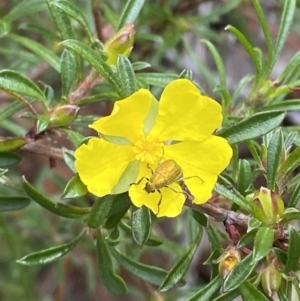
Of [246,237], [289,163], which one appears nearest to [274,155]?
[289,163]

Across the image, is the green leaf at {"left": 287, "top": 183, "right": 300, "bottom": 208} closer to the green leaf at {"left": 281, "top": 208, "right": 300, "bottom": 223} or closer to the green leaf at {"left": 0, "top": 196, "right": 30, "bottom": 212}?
the green leaf at {"left": 281, "top": 208, "right": 300, "bottom": 223}

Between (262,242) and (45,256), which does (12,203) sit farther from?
(262,242)

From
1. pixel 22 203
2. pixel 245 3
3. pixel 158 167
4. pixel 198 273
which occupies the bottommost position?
pixel 198 273

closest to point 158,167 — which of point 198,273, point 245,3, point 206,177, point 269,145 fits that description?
point 206,177

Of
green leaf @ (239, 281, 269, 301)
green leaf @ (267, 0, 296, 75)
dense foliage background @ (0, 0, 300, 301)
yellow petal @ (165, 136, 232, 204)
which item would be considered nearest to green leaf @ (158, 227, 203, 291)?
dense foliage background @ (0, 0, 300, 301)

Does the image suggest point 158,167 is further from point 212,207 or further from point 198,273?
point 198,273

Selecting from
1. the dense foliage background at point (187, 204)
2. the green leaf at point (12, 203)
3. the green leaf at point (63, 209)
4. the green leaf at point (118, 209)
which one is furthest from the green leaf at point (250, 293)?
the green leaf at point (12, 203)
